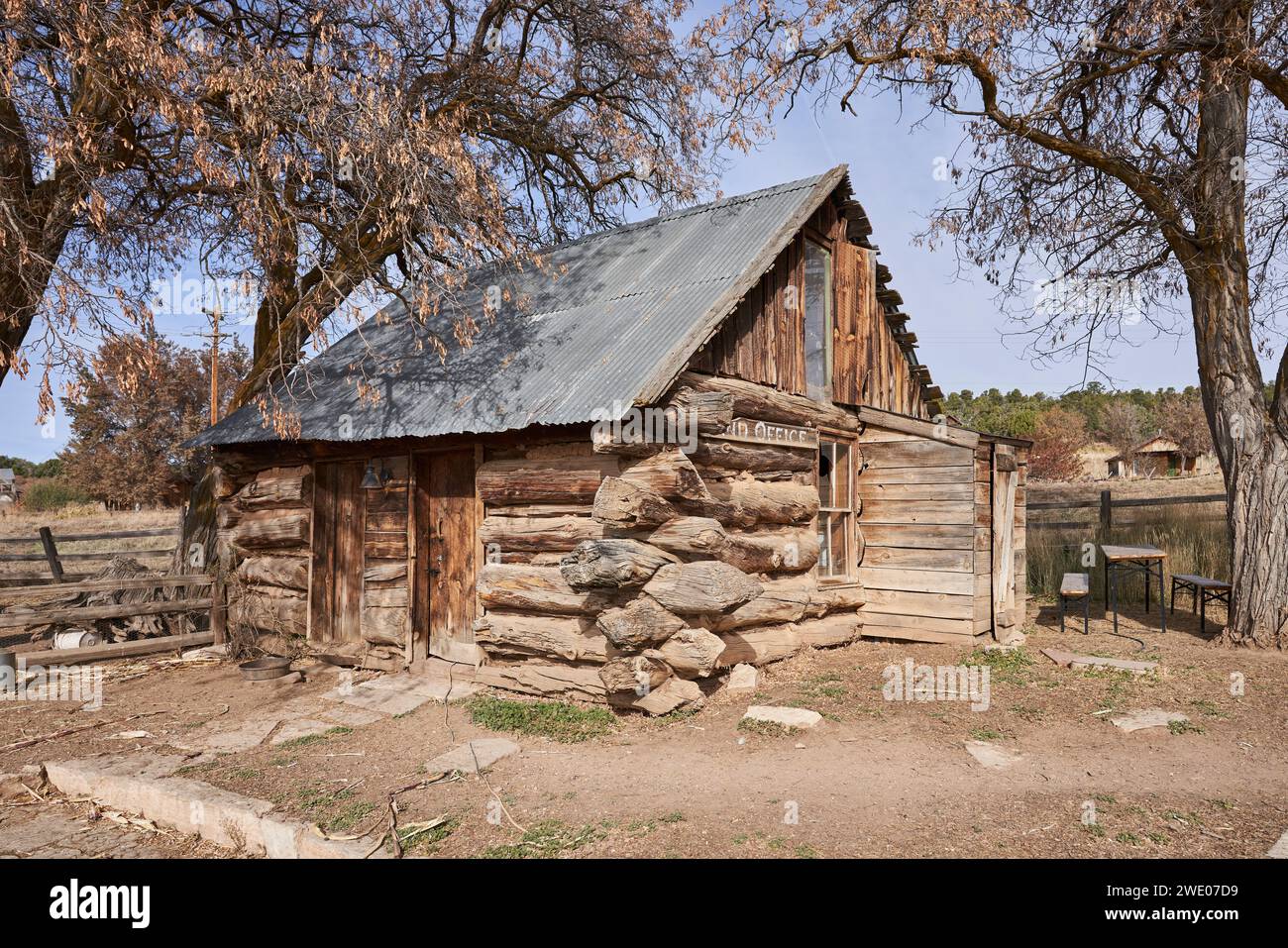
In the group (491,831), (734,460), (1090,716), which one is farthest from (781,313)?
(491,831)

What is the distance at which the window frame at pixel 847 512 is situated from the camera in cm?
962

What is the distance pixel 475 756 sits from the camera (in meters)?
6.30

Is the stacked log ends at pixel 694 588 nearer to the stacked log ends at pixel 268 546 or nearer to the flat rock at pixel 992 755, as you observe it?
the flat rock at pixel 992 755

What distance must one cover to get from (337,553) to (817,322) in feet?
23.4

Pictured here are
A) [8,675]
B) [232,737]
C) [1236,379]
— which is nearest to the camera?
[232,737]

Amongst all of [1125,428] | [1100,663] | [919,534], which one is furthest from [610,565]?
[1125,428]

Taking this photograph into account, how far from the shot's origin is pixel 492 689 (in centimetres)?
818

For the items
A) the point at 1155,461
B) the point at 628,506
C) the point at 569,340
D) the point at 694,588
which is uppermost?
the point at 569,340

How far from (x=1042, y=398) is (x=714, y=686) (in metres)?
62.2

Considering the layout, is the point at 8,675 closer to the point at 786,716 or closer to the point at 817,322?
the point at 786,716

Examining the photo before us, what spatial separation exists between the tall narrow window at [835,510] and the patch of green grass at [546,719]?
12.7ft

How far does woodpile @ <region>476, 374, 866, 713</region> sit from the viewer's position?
6793mm

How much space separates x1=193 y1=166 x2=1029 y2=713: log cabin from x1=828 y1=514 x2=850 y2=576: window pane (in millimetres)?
46
